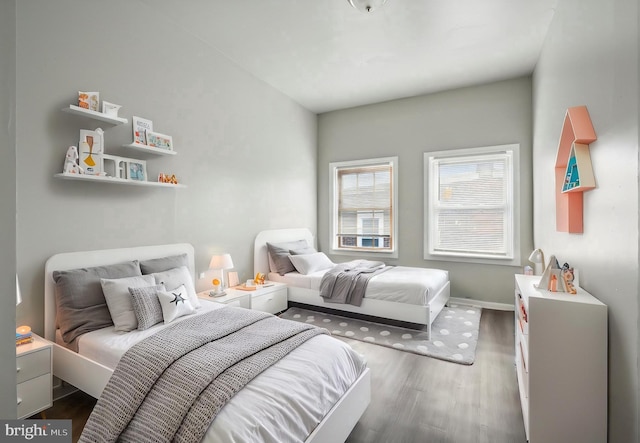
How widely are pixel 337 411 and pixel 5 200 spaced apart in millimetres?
1590

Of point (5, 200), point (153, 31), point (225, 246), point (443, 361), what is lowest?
point (443, 361)

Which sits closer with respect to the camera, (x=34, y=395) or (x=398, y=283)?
(x=34, y=395)

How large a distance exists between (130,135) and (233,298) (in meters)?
1.72

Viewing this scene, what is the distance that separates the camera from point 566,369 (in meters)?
1.58

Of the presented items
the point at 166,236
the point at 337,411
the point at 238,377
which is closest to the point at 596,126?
the point at 337,411

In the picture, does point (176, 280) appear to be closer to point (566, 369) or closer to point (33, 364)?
point (33, 364)

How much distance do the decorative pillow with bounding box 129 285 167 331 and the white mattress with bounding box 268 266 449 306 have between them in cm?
203

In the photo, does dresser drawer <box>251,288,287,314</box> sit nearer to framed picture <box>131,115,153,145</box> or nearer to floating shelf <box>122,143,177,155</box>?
floating shelf <box>122,143,177,155</box>

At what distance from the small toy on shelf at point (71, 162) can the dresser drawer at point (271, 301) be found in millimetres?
1947

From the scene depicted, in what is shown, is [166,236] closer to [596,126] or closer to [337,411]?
[337,411]

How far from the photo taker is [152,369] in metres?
1.53

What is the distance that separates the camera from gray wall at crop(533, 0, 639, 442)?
1299mm

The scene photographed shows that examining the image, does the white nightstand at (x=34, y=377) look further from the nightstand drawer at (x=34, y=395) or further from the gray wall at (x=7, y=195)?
the gray wall at (x=7, y=195)

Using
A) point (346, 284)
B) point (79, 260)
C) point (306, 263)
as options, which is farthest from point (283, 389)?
point (306, 263)
